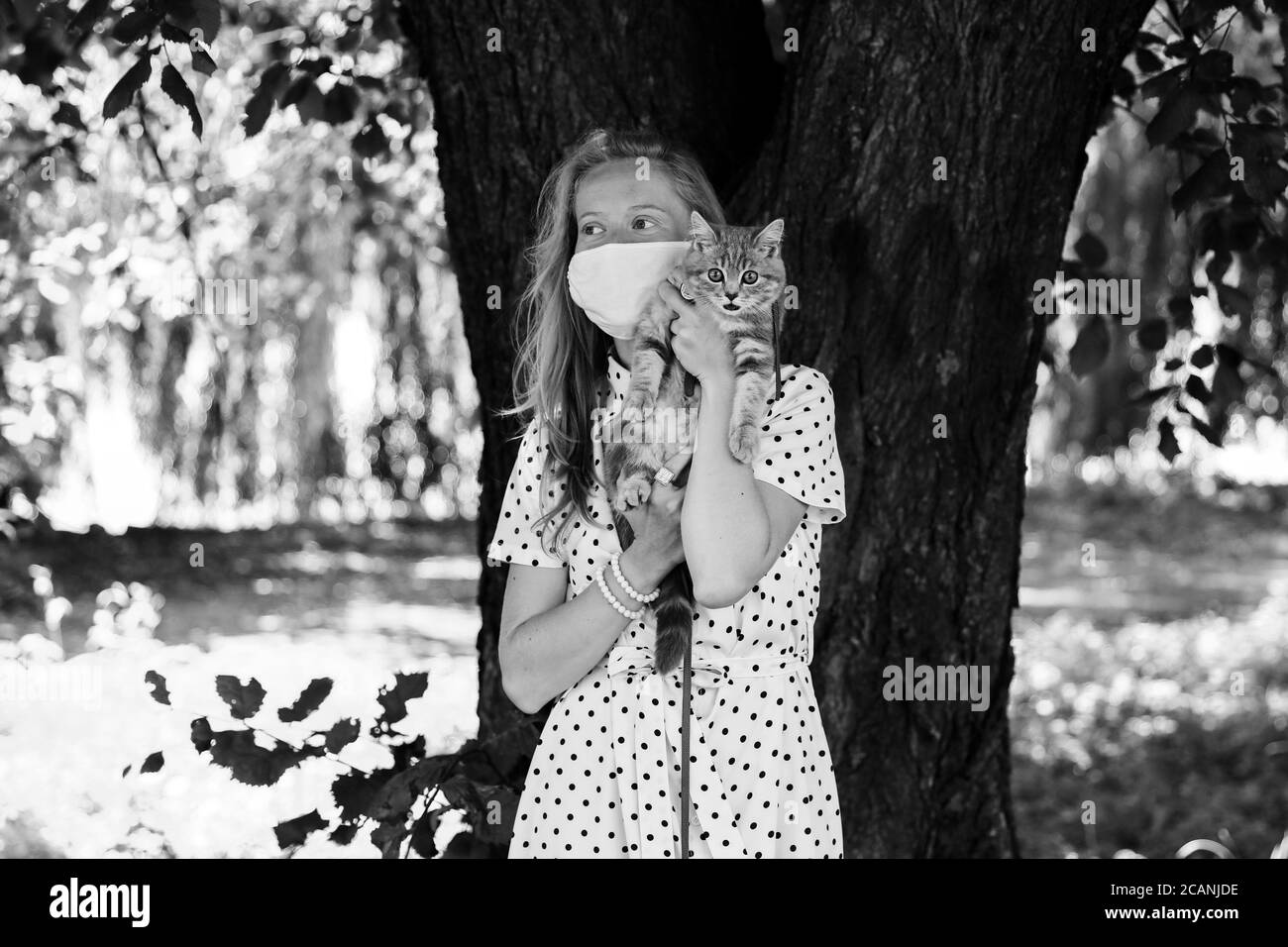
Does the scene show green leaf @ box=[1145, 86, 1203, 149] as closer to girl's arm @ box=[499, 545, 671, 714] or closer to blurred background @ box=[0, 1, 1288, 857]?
blurred background @ box=[0, 1, 1288, 857]

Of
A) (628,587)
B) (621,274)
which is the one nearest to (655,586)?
(628,587)

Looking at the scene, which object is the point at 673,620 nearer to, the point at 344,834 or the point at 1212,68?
the point at 344,834

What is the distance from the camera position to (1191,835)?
5.30m

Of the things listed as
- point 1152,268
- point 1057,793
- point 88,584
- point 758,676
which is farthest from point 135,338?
point 758,676

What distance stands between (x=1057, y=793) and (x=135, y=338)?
26.4 ft

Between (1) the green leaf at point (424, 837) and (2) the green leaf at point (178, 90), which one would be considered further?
(2) the green leaf at point (178, 90)

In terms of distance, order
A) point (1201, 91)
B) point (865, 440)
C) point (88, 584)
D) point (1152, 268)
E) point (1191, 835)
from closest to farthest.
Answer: point (865, 440)
point (1201, 91)
point (1191, 835)
point (88, 584)
point (1152, 268)

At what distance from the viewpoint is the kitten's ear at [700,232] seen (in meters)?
2.11

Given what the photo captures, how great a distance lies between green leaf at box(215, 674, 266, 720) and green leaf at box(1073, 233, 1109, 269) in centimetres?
260

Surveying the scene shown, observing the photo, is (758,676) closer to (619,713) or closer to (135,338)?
(619,713)

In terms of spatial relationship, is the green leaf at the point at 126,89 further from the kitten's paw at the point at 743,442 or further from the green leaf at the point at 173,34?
the kitten's paw at the point at 743,442

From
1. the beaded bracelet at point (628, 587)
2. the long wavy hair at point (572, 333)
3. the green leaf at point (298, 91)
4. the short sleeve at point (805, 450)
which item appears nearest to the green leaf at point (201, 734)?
the long wavy hair at point (572, 333)

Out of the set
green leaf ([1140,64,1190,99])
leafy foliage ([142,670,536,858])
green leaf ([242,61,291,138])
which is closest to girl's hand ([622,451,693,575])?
leafy foliage ([142,670,536,858])

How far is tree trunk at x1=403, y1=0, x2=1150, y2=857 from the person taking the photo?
2713mm
